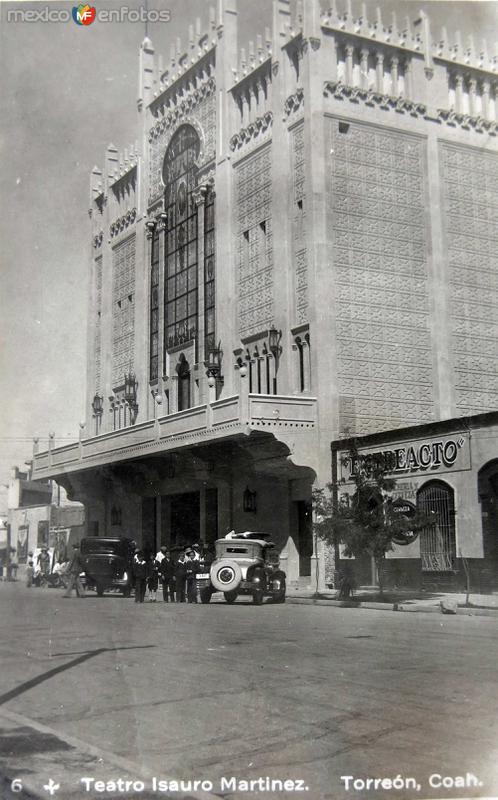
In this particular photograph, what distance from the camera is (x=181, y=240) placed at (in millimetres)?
36375

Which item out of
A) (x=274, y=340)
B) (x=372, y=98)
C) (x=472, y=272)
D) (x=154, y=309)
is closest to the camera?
(x=274, y=340)

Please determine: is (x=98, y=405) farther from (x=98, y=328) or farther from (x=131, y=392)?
(x=98, y=328)

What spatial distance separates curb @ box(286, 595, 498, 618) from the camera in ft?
57.8

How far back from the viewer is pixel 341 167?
95.1ft

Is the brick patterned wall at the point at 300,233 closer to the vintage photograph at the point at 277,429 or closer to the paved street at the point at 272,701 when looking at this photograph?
the vintage photograph at the point at 277,429

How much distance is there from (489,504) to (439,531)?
69.2 inches

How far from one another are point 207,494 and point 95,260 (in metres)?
16.1

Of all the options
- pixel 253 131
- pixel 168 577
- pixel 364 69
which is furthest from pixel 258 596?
pixel 364 69

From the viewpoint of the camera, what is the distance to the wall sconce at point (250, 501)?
30.3m

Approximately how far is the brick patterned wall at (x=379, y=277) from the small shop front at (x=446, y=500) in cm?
332

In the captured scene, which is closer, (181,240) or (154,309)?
(181,240)

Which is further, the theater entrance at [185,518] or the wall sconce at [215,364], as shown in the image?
the theater entrance at [185,518]

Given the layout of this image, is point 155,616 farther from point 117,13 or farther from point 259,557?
point 117,13

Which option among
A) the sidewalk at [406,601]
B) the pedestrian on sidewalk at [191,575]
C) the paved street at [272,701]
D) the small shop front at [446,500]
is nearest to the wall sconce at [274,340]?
the small shop front at [446,500]
